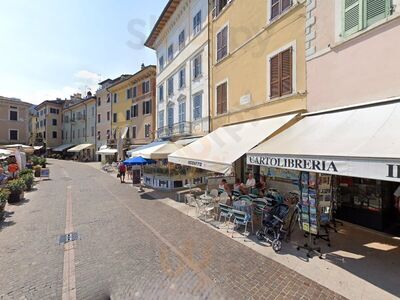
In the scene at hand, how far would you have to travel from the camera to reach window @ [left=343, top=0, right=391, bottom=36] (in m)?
6.37

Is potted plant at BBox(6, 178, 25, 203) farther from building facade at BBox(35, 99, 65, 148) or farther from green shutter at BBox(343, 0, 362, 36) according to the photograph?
building facade at BBox(35, 99, 65, 148)

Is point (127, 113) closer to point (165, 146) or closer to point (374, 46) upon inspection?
point (165, 146)

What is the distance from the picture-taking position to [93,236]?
793cm

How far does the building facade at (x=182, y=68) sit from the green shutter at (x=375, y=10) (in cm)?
978

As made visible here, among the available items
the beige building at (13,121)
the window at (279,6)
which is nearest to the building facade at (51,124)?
the beige building at (13,121)

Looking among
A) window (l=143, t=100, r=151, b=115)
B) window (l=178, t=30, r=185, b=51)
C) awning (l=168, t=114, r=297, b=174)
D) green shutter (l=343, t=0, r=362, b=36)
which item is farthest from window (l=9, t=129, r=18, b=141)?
green shutter (l=343, t=0, r=362, b=36)

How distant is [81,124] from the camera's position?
51.9m

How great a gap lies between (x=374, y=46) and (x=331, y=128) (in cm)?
235

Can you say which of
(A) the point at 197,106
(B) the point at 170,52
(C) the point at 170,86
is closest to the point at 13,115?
(C) the point at 170,86

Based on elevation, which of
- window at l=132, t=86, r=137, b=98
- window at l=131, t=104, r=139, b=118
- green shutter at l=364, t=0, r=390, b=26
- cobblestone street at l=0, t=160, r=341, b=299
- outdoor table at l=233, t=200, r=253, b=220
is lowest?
cobblestone street at l=0, t=160, r=341, b=299

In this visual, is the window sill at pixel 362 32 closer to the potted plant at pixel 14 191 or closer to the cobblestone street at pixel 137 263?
the cobblestone street at pixel 137 263

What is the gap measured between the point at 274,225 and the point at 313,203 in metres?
1.28

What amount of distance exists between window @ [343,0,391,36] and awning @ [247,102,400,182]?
2.28 meters

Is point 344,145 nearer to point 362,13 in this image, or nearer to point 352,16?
point 362,13
